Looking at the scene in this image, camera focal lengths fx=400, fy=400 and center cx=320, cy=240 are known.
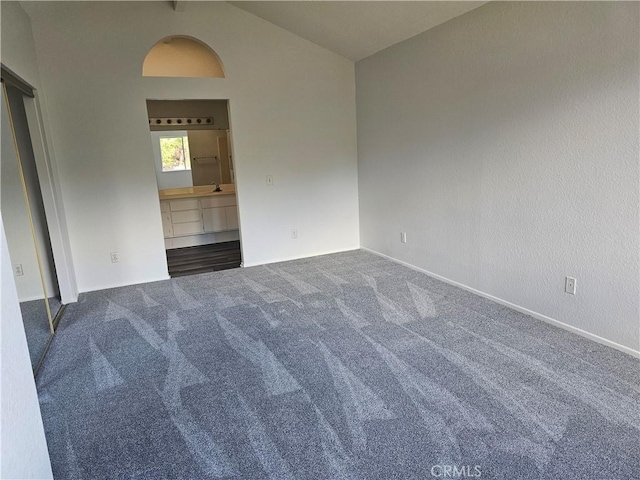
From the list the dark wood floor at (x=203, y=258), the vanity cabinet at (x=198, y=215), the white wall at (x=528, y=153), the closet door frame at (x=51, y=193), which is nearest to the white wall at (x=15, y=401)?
the closet door frame at (x=51, y=193)

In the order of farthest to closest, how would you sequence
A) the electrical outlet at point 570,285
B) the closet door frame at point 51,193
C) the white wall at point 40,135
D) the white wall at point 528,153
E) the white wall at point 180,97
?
the white wall at point 180,97 < the closet door frame at point 51,193 < the white wall at point 40,135 < the electrical outlet at point 570,285 < the white wall at point 528,153

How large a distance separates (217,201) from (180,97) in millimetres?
2102

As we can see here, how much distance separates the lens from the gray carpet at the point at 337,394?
5.79 feet

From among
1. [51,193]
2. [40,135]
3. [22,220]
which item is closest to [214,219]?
[51,193]

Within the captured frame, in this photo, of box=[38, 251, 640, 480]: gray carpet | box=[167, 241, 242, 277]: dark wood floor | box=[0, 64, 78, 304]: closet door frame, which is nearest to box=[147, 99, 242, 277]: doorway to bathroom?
box=[167, 241, 242, 277]: dark wood floor

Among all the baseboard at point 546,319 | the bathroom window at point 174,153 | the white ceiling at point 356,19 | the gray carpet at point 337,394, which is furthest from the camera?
the bathroom window at point 174,153

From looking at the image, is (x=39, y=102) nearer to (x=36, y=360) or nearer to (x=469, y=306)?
(x=36, y=360)

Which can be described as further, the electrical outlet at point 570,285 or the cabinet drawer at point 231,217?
the cabinet drawer at point 231,217

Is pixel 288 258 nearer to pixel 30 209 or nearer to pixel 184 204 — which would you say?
pixel 184 204

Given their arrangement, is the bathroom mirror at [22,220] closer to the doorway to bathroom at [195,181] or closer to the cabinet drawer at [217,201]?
the doorway to bathroom at [195,181]

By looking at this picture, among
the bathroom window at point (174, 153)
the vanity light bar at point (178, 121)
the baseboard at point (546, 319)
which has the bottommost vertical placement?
the baseboard at point (546, 319)

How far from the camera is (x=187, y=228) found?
6.12 meters

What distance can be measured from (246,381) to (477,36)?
3.14 meters

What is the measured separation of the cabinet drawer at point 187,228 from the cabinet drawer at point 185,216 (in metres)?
0.05
